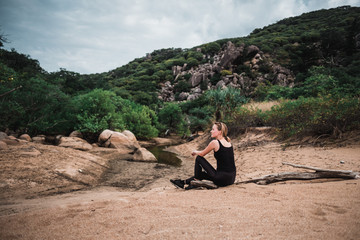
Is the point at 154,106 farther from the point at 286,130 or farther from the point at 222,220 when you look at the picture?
the point at 222,220

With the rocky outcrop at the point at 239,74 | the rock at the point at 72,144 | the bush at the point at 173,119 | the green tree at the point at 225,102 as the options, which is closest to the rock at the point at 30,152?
the rock at the point at 72,144

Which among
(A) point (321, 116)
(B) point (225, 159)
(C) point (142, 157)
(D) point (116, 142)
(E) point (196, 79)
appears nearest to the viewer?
(B) point (225, 159)

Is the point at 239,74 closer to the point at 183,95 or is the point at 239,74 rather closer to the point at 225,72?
the point at 225,72

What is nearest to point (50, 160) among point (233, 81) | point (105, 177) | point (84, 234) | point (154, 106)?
point (105, 177)

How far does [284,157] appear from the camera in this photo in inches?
291

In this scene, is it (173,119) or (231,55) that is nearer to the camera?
(173,119)

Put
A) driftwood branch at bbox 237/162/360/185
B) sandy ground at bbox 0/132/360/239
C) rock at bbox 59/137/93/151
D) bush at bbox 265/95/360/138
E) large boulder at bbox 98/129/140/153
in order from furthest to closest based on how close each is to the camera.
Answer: large boulder at bbox 98/129/140/153 < rock at bbox 59/137/93/151 < bush at bbox 265/95/360/138 < driftwood branch at bbox 237/162/360/185 < sandy ground at bbox 0/132/360/239

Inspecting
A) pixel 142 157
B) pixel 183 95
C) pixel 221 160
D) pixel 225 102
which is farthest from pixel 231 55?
pixel 221 160

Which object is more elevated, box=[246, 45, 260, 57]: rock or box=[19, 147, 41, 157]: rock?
box=[246, 45, 260, 57]: rock

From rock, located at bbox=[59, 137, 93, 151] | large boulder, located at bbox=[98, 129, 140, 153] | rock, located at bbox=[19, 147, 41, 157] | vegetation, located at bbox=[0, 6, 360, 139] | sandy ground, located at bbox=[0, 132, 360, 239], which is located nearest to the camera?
sandy ground, located at bbox=[0, 132, 360, 239]

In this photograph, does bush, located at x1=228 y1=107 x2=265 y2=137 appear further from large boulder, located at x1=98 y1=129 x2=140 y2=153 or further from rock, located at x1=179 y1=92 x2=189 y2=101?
rock, located at x1=179 y1=92 x2=189 y2=101

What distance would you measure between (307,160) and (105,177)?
821 centimetres

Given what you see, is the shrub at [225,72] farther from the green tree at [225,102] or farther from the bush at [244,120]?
the bush at [244,120]

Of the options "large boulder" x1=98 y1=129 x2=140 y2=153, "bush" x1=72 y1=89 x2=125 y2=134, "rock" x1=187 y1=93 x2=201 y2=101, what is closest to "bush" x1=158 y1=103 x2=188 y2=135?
"bush" x1=72 y1=89 x2=125 y2=134
